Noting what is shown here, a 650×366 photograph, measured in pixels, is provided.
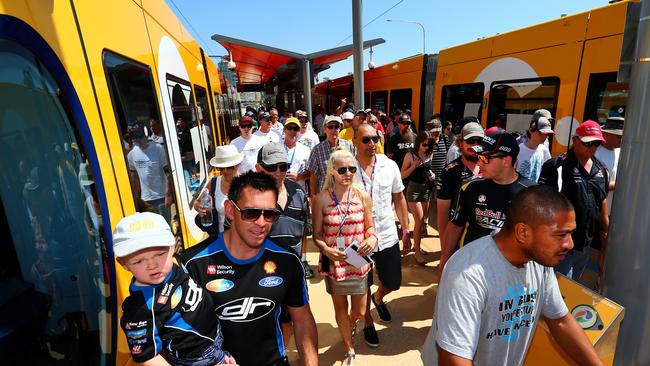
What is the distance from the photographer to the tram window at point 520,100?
519 cm

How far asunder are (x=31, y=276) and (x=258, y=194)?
3.48ft

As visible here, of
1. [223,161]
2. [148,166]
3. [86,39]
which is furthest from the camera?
[223,161]

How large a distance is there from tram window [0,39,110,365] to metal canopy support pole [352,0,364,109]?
240 inches

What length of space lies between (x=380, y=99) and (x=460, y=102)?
15.4 ft

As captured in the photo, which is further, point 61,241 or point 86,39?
point 86,39

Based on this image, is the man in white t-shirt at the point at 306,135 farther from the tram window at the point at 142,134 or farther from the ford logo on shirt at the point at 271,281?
the ford logo on shirt at the point at 271,281

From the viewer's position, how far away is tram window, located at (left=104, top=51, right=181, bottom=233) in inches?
78.3

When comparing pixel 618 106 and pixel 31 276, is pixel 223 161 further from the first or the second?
pixel 618 106

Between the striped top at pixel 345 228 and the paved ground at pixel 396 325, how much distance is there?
85 cm

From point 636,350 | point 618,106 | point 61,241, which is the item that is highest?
point 618,106

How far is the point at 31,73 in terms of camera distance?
138 cm

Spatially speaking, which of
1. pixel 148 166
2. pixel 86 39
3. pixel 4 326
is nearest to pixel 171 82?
pixel 148 166

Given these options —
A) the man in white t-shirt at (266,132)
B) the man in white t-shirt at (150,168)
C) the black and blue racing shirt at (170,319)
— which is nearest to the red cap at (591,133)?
the black and blue racing shirt at (170,319)

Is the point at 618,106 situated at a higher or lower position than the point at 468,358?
higher
